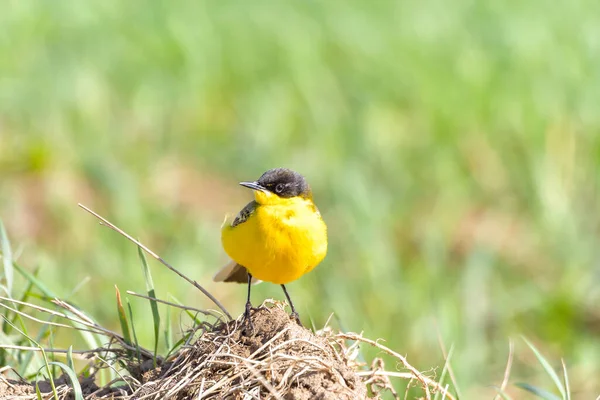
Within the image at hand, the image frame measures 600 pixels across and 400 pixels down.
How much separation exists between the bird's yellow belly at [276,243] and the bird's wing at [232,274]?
1.07 feet

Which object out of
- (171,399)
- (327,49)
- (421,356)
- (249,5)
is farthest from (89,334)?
(249,5)

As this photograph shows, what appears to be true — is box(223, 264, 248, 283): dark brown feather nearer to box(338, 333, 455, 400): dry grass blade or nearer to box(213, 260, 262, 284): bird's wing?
box(213, 260, 262, 284): bird's wing

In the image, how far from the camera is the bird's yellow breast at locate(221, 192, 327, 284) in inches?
181

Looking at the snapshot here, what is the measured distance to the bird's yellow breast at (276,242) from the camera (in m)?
4.61

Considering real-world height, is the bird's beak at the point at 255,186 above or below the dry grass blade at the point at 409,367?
above

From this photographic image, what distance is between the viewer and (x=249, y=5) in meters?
16.2

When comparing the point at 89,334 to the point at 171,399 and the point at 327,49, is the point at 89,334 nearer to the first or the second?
the point at 171,399

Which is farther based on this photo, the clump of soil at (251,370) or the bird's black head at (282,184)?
the bird's black head at (282,184)

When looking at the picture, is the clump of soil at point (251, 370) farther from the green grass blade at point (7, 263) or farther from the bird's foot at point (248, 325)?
the green grass blade at point (7, 263)

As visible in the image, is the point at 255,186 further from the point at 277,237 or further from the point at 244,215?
the point at 277,237

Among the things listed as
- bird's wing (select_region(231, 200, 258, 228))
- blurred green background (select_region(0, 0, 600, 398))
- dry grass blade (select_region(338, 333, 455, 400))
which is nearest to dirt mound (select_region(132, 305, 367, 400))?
dry grass blade (select_region(338, 333, 455, 400))

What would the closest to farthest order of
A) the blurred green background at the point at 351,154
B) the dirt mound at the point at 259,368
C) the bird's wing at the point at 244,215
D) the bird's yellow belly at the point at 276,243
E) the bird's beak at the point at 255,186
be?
the dirt mound at the point at 259,368 < the bird's yellow belly at the point at 276,243 < the bird's wing at the point at 244,215 < the bird's beak at the point at 255,186 < the blurred green background at the point at 351,154

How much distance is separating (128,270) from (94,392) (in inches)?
176

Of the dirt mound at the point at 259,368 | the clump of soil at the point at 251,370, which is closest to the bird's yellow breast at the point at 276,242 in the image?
the clump of soil at the point at 251,370
